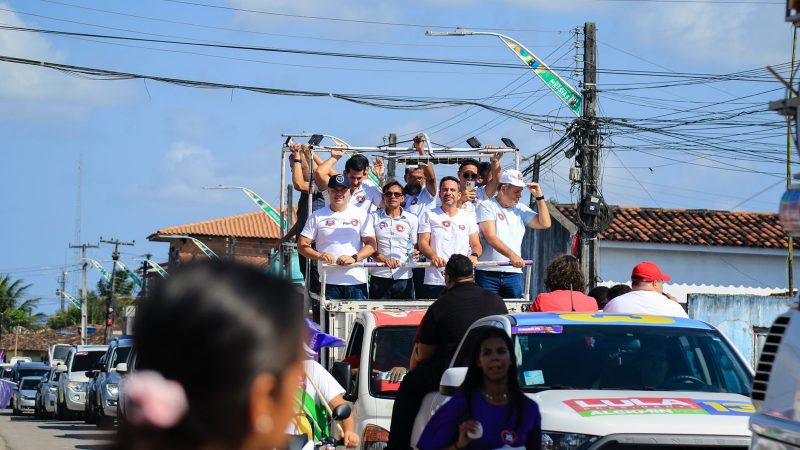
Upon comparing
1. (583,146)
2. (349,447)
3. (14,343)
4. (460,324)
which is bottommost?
(14,343)

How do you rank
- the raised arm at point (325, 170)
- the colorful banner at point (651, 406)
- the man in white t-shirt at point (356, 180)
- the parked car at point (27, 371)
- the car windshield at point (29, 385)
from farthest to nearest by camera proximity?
1. the parked car at point (27, 371)
2. the car windshield at point (29, 385)
3. the raised arm at point (325, 170)
4. the man in white t-shirt at point (356, 180)
5. the colorful banner at point (651, 406)

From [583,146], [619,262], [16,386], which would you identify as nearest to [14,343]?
[16,386]

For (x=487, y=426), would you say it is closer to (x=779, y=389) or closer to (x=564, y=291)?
(x=779, y=389)

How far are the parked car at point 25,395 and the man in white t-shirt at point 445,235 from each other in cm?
3163

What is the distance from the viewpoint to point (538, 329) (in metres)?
7.66

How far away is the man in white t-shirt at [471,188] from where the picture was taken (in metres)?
13.5

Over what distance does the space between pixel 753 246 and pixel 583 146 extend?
19.1 meters

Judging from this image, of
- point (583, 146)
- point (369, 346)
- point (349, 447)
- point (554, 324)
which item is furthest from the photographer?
point (583, 146)

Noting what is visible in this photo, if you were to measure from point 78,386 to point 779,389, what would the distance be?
2884 centimetres

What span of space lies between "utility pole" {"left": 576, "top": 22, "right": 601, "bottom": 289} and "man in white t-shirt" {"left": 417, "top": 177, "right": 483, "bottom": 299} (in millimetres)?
12418

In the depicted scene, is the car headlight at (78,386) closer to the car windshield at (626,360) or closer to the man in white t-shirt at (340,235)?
the man in white t-shirt at (340,235)

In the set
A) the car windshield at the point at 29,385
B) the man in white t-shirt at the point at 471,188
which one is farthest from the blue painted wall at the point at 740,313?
the car windshield at the point at 29,385

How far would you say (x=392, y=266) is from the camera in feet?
42.9

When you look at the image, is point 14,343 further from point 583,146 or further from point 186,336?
point 186,336
